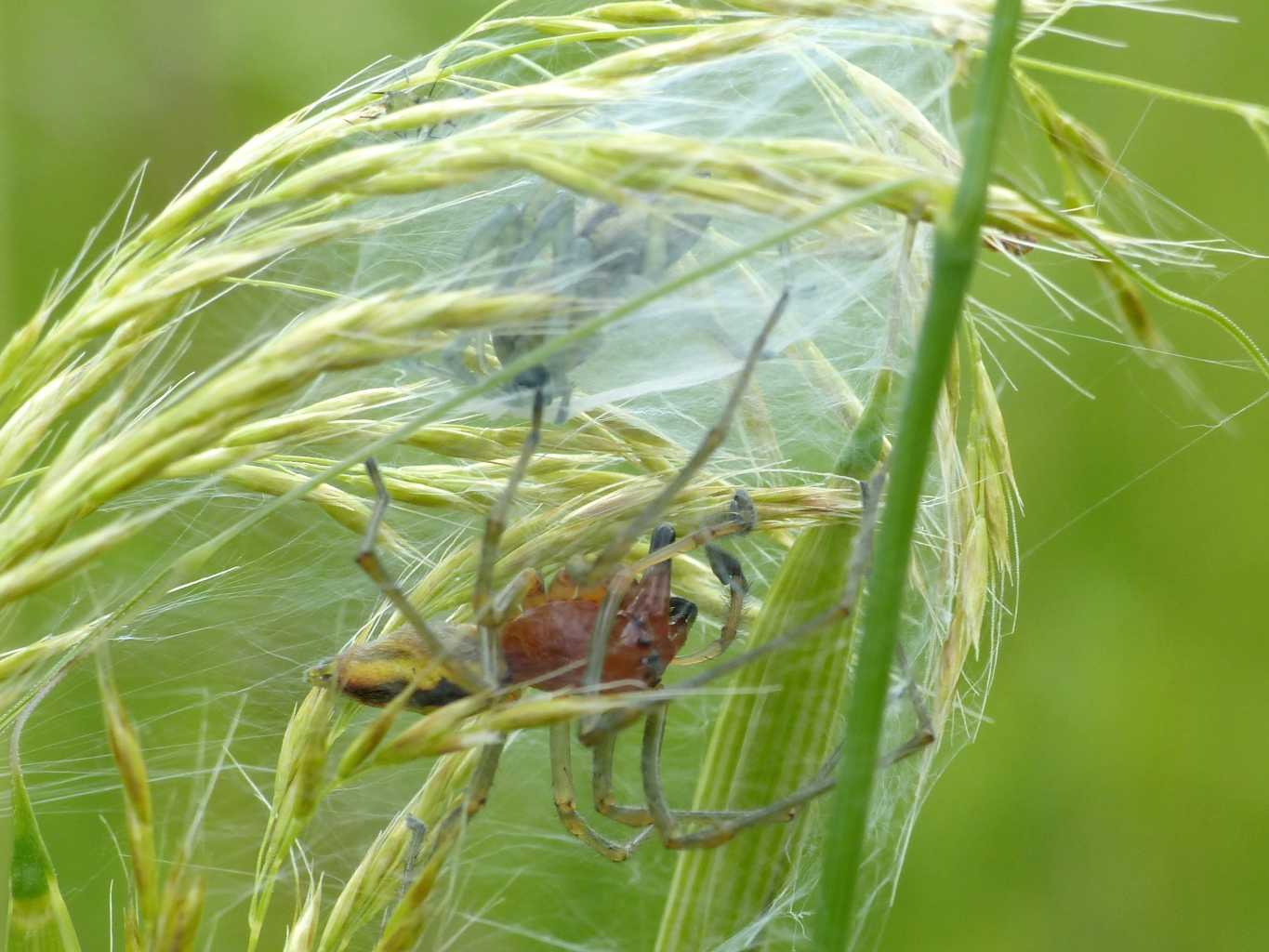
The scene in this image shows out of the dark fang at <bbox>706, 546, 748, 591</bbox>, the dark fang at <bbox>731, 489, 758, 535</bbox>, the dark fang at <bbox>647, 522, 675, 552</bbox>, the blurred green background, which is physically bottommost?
the blurred green background

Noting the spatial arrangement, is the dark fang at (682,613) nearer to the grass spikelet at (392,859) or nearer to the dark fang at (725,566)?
the dark fang at (725,566)

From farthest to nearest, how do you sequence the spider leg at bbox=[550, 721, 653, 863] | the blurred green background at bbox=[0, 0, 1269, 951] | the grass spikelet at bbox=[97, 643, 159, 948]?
the blurred green background at bbox=[0, 0, 1269, 951]
the spider leg at bbox=[550, 721, 653, 863]
the grass spikelet at bbox=[97, 643, 159, 948]

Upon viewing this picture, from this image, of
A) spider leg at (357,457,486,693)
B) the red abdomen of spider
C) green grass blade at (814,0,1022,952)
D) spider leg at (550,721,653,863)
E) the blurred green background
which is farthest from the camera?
the blurred green background

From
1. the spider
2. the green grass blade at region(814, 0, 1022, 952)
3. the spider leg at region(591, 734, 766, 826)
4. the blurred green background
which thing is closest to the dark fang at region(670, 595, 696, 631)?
the spider

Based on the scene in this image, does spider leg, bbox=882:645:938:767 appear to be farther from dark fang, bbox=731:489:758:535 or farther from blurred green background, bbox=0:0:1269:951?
blurred green background, bbox=0:0:1269:951

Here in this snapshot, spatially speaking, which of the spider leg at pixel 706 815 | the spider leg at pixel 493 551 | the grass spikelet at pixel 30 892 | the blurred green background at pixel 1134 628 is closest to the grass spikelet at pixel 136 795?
the grass spikelet at pixel 30 892

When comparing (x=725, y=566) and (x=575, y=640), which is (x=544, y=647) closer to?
(x=575, y=640)
